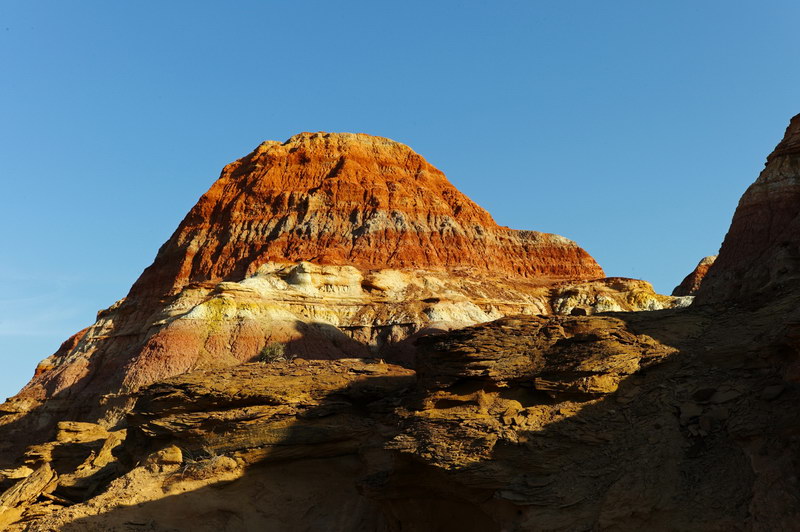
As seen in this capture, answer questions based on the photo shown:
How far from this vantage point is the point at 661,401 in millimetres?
16531

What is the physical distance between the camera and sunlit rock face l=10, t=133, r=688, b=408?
55656 mm

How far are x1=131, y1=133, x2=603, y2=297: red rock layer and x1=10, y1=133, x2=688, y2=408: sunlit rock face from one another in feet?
0.55

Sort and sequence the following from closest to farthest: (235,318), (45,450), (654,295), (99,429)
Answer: (45,450) < (99,429) < (235,318) < (654,295)

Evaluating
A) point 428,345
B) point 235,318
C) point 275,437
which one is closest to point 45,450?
point 275,437

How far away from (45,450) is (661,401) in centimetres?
2513

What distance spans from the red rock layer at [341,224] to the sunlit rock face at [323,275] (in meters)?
0.17

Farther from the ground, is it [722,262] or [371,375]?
[722,262]

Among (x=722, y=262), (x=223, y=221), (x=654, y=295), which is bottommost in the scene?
(x=722, y=262)

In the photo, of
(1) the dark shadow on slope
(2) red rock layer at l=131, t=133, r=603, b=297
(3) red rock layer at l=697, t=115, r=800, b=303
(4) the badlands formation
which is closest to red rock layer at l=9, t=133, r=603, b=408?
(2) red rock layer at l=131, t=133, r=603, b=297

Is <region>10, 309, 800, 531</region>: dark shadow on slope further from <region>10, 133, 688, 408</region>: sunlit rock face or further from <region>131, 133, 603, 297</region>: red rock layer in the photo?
<region>131, 133, 603, 297</region>: red rock layer

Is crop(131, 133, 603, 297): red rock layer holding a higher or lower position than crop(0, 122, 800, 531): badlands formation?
higher

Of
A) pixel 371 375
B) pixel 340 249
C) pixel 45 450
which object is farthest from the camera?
pixel 340 249

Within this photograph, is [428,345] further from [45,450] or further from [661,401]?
[45,450]

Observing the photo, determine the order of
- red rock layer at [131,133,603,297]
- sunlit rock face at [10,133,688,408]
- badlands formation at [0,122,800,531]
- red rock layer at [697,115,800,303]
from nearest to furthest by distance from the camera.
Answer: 1. badlands formation at [0,122,800,531]
2. red rock layer at [697,115,800,303]
3. sunlit rock face at [10,133,688,408]
4. red rock layer at [131,133,603,297]
